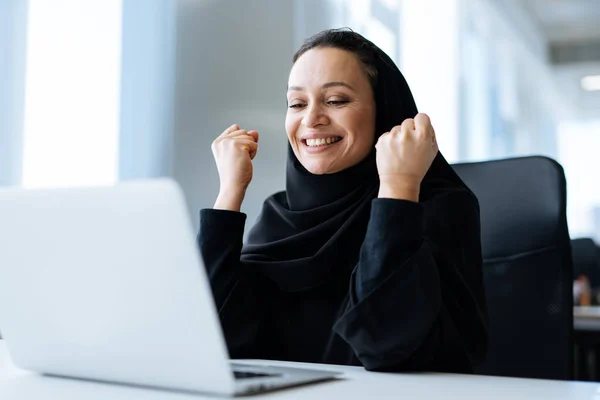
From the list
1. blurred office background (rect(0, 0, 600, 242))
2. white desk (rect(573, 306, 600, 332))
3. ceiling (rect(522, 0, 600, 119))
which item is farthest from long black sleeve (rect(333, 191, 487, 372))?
ceiling (rect(522, 0, 600, 119))

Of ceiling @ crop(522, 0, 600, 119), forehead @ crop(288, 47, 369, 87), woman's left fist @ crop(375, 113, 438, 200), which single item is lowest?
woman's left fist @ crop(375, 113, 438, 200)

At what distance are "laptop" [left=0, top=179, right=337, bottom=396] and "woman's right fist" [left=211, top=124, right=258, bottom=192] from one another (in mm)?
573

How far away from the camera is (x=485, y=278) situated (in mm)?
1445

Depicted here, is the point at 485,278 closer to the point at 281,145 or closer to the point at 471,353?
the point at 471,353

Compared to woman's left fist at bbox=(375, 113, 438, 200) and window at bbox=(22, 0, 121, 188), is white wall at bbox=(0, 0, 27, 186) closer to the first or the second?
window at bbox=(22, 0, 121, 188)

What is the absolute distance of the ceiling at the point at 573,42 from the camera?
734 cm

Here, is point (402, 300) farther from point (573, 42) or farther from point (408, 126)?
point (573, 42)

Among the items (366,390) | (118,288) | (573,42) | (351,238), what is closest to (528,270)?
(351,238)

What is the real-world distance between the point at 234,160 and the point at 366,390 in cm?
67

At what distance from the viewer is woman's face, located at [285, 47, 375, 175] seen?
4.23 ft

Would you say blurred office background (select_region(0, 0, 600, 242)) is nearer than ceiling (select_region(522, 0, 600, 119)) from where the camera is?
Yes

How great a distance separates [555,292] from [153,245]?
957 millimetres

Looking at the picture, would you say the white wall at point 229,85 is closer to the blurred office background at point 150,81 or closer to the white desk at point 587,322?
the blurred office background at point 150,81

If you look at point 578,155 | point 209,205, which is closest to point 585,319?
point 209,205
